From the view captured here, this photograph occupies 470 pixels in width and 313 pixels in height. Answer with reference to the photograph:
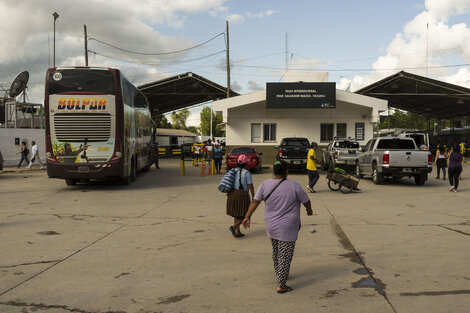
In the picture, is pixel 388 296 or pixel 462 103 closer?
pixel 388 296

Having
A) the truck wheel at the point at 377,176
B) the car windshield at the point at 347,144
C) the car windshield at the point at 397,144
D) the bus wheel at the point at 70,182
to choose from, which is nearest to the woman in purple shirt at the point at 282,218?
the truck wheel at the point at 377,176

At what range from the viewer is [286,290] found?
183 inches

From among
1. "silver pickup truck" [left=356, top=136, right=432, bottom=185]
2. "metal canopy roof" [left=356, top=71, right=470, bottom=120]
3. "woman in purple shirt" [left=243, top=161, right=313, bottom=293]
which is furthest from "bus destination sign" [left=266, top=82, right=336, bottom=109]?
"woman in purple shirt" [left=243, top=161, right=313, bottom=293]

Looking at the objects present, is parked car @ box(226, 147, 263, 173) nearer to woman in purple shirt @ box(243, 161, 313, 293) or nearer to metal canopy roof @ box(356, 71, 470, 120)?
metal canopy roof @ box(356, 71, 470, 120)

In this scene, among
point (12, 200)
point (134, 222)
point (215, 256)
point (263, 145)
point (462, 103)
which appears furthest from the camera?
point (462, 103)

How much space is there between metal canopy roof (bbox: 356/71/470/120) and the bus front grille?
2318 centimetres

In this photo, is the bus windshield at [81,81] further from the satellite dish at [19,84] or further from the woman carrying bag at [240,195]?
the satellite dish at [19,84]

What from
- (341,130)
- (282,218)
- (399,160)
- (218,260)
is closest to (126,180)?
(399,160)

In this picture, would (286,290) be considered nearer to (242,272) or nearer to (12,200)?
(242,272)

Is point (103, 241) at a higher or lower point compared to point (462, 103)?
lower

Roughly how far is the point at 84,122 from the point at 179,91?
26.1 meters

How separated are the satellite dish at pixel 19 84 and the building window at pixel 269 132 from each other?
1855 centimetres

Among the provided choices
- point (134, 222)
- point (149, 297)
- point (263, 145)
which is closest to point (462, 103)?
point (263, 145)

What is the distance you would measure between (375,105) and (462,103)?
49.4 ft
